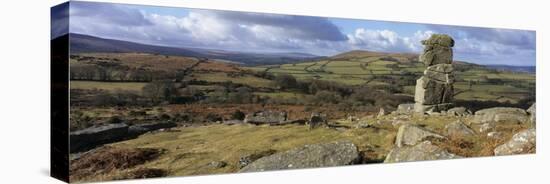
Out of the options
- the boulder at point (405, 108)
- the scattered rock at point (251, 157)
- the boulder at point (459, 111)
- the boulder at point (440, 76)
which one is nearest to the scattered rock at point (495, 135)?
the boulder at point (459, 111)

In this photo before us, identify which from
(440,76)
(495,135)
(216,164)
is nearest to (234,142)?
(216,164)

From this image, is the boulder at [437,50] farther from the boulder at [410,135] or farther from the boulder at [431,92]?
the boulder at [410,135]

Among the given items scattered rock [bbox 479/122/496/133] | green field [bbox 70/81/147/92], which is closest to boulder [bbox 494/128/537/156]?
scattered rock [bbox 479/122/496/133]

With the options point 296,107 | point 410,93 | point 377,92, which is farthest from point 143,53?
point 410,93

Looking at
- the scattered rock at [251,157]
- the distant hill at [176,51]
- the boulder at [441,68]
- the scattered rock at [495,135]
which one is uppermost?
the distant hill at [176,51]

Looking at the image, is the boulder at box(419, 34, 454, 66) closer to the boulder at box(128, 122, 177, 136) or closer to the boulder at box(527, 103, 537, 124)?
the boulder at box(527, 103, 537, 124)

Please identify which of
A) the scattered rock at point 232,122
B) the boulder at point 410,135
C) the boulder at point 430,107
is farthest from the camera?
the boulder at point 430,107

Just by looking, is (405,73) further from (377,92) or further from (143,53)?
(143,53)

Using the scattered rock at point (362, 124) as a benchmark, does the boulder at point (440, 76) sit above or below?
above
